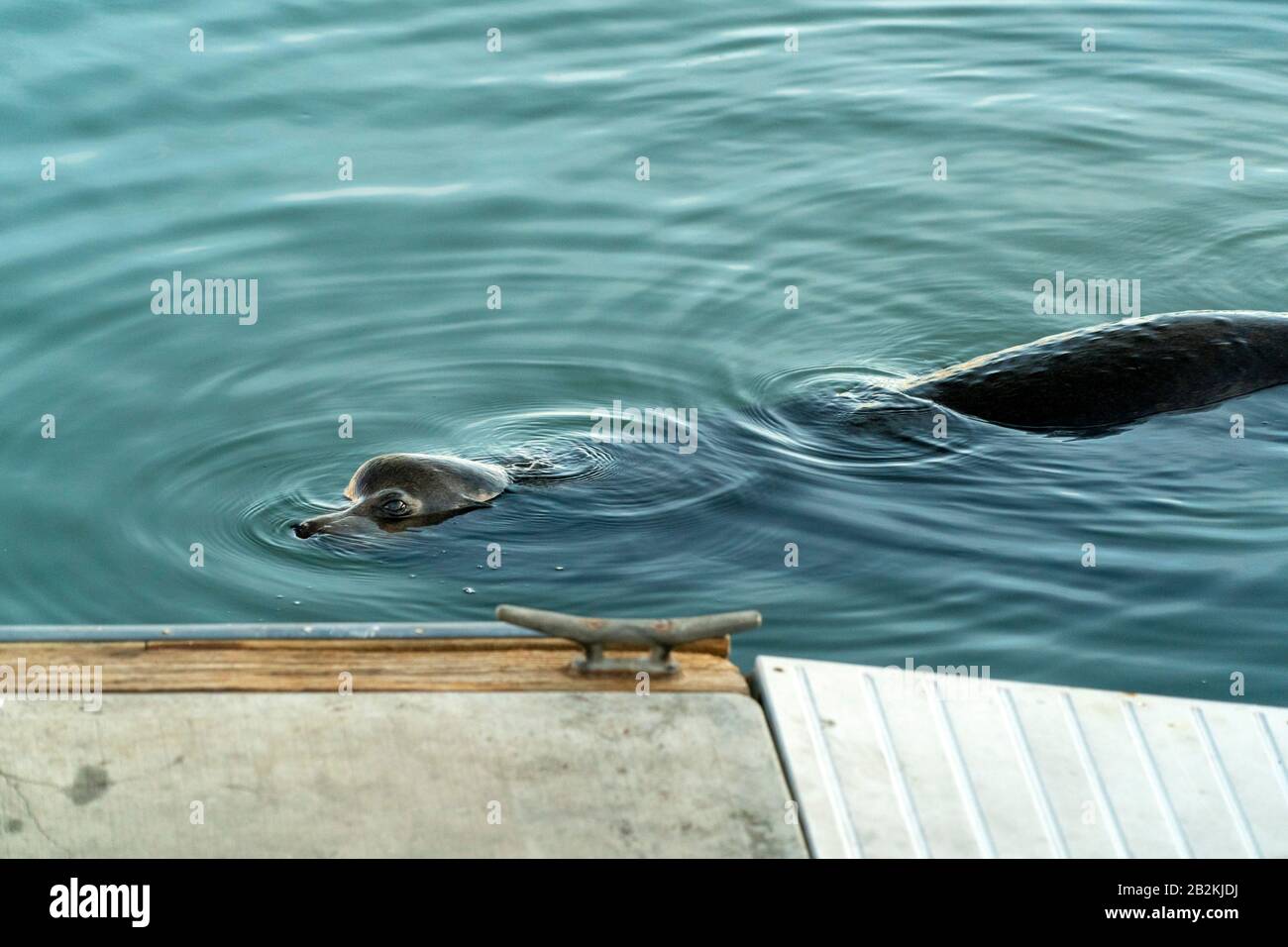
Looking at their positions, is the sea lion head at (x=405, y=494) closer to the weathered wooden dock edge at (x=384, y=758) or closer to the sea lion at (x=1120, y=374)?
the weathered wooden dock edge at (x=384, y=758)

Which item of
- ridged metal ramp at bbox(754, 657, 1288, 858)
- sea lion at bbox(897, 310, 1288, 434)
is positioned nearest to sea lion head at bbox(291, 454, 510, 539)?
sea lion at bbox(897, 310, 1288, 434)

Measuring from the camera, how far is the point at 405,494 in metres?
5.93

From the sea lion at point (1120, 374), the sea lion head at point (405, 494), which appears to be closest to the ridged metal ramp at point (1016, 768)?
the sea lion head at point (405, 494)

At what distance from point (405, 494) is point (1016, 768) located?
303 cm

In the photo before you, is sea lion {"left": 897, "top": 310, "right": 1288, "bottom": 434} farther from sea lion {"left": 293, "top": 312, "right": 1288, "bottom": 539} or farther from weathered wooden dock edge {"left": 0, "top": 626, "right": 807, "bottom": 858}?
weathered wooden dock edge {"left": 0, "top": 626, "right": 807, "bottom": 858}

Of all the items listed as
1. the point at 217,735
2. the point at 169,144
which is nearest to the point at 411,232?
the point at 169,144

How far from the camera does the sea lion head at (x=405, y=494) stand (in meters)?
5.89

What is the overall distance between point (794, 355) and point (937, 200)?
2.74 meters

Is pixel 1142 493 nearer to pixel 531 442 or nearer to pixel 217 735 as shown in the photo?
pixel 531 442

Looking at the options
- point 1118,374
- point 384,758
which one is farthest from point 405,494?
point 1118,374

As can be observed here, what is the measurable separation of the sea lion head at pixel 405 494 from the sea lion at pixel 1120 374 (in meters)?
2.16

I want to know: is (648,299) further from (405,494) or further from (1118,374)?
(405,494)

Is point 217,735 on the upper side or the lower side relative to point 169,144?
lower
